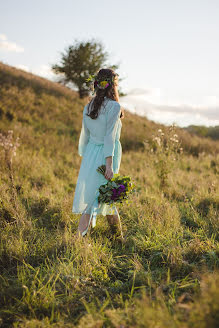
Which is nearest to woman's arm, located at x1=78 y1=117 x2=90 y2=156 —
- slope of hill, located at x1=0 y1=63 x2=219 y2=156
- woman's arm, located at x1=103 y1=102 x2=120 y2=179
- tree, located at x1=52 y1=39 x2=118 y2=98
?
woman's arm, located at x1=103 y1=102 x2=120 y2=179

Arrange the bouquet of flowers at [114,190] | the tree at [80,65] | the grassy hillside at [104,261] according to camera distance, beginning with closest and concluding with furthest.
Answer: the grassy hillside at [104,261]
the bouquet of flowers at [114,190]
the tree at [80,65]

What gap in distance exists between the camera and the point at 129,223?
3.95 metres

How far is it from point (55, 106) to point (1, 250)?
1477 centimetres

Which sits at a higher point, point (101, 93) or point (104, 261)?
point (101, 93)

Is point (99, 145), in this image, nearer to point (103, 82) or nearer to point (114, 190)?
point (114, 190)

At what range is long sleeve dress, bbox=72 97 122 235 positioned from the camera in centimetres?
308

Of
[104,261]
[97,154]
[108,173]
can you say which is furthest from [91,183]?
[104,261]

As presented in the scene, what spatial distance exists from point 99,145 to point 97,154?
0.12 m

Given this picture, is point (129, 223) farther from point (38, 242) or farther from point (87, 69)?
point (87, 69)

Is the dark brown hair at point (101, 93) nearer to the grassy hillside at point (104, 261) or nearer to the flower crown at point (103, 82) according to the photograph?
the flower crown at point (103, 82)

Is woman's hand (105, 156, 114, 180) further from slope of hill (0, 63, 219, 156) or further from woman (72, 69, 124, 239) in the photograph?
slope of hill (0, 63, 219, 156)

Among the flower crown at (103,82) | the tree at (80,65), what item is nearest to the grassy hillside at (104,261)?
the flower crown at (103,82)

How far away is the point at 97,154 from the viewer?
3.24 meters

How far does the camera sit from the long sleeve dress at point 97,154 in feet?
10.1
